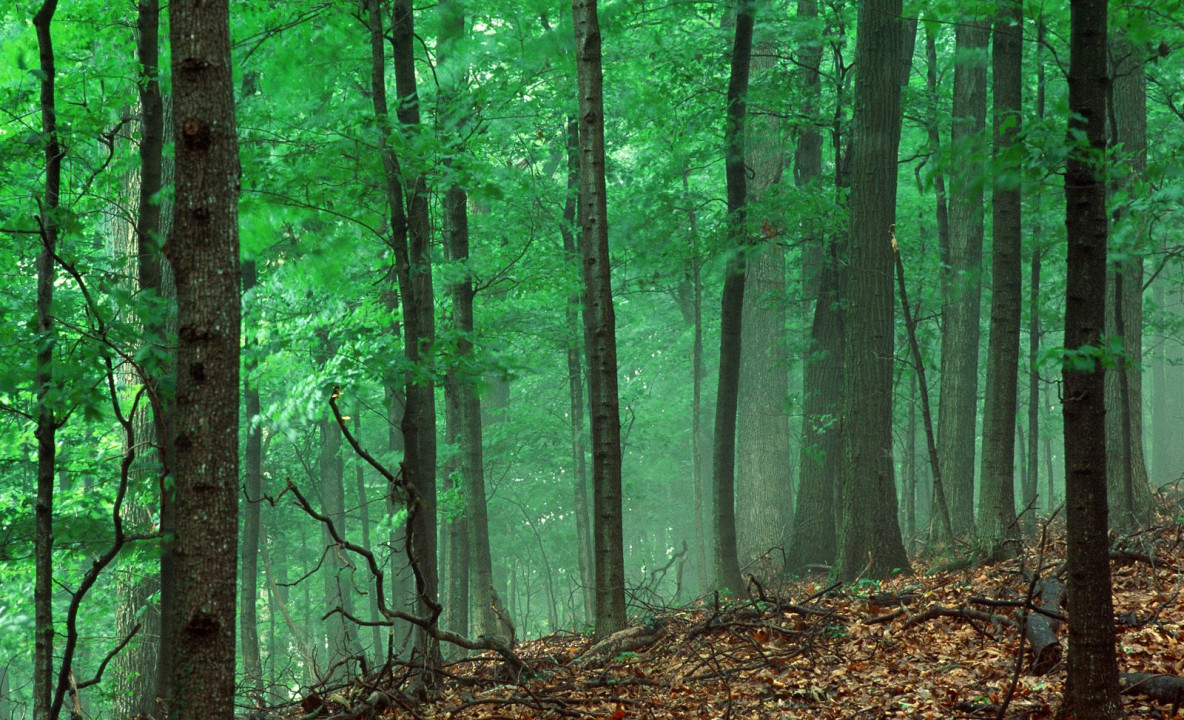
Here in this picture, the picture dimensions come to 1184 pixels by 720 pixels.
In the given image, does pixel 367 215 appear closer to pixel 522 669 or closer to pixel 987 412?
pixel 522 669

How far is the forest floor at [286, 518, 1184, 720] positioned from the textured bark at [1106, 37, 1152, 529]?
2786 millimetres

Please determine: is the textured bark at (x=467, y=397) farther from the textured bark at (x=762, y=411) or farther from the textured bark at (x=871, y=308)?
the textured bark at (x=762, y=411)

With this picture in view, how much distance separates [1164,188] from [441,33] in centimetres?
767

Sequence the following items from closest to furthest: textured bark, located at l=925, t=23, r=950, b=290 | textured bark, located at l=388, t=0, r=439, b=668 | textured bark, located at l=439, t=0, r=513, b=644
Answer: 1. textured bark, located at l=388, t=0, r=439, b=668
2. textured bark, located at l=439, t=0, r=513, b=644
3. textured bark, located at l=925, t=23, r=950, b=290

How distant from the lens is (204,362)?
3.76m

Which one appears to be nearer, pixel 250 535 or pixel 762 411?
pixel 250 535

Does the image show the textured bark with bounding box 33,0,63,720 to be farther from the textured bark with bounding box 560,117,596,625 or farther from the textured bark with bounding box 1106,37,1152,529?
the textured bark with bounding box 560,117,596,625

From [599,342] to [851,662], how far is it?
10.4ft

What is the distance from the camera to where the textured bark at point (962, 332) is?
13438 millimetres

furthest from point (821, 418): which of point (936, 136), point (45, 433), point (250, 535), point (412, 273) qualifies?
point (250, 535)

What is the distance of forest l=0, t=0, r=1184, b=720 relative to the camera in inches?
167

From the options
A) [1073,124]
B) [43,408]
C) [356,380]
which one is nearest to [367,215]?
[356,380]

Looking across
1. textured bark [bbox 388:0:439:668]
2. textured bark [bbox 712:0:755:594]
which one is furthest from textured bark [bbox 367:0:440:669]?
textured bark [bbox 712:0:755:594]

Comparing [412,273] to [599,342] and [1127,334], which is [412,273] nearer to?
[599,342]
